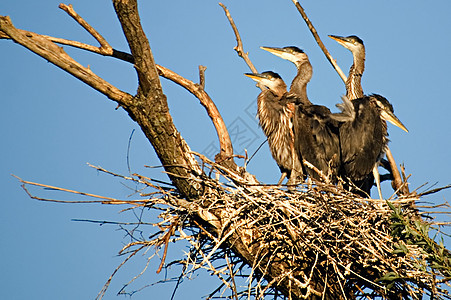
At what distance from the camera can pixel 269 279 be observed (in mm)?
3840

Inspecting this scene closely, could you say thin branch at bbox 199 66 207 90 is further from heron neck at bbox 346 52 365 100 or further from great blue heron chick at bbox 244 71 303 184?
heron neck at bbox 346 52 365 100

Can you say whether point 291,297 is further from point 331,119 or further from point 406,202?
point 331,119

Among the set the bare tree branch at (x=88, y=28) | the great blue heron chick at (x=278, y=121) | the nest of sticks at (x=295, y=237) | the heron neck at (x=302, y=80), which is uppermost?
the heron neck at (x=302, y=80)

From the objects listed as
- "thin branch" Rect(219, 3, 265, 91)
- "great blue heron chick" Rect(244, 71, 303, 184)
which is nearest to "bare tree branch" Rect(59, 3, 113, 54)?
"thin branch" Rect(219, 3, 265, 91)

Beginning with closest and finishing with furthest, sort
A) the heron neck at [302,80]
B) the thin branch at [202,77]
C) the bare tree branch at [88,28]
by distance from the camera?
the bare tree branch at [88,28] → the thin branch at [202,77] → the heron neck at [302,80]

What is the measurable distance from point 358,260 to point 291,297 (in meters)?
0.49

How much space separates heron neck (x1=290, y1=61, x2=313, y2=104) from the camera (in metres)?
6.17

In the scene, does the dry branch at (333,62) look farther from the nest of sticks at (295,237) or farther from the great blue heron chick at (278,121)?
the nest of sticks at (295,237)

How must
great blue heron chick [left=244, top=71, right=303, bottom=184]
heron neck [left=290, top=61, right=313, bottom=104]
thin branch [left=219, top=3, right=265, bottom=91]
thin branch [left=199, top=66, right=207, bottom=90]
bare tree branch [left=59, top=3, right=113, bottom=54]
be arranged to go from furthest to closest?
1. heron neck [left=290, top=61, right=313, bottom=104]
2. great blue heron chick [left=244, top=71, right=303, bottom=184]
3. thin branch [left=219, top=3, right=265, bottom=91]
4. thin branch [left=199, top=66, right=207, bottom=90]
5. bare tree branch [left=59, top=3, right=113, bottom=54]

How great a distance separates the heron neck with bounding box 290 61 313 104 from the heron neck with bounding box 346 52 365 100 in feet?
1.44

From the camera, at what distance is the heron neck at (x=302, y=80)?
6172mm

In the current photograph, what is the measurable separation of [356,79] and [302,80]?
605 millimetres

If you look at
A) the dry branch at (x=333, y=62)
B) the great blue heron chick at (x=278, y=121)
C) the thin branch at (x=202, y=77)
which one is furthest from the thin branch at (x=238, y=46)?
the thin branch at (x=202, y=77)

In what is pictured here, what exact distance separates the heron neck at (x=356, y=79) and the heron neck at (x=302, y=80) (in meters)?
0.44
